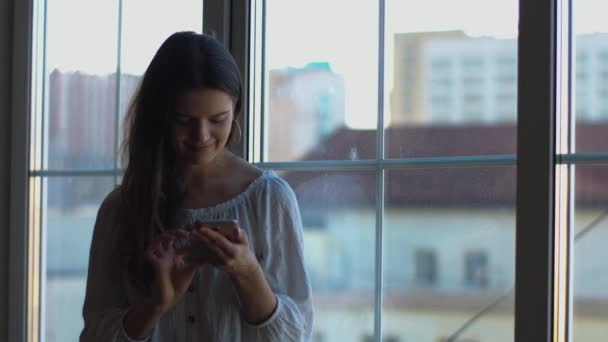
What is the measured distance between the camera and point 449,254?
1428mm

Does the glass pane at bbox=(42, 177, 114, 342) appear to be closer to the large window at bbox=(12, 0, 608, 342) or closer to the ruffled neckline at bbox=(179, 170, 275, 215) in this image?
the large window at bbox=(12, 0, 608, 342)

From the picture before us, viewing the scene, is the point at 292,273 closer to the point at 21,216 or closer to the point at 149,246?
the point at 149,246

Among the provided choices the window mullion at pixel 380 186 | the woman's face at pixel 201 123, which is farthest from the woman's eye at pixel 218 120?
the window mullion at pixel 380 186

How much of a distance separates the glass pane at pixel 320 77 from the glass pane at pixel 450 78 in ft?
0.16

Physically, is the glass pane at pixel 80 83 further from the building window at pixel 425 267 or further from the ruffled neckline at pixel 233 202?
the building window at pixel 425 267

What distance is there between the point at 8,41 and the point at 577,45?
1.39m

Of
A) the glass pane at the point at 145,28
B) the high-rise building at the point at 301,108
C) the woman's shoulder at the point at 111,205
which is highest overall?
the glass pane at the point at 145,28

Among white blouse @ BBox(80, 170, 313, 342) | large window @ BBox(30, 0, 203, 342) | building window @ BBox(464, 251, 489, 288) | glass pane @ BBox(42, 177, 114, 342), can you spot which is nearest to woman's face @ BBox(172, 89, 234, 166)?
white blouse @ BBox(80, 170, 313, 342)

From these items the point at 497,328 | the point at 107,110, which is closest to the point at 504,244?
the point at 497,328

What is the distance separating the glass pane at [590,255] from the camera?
1.27 metres

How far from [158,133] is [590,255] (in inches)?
26.8

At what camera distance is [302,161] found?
64.1 inches

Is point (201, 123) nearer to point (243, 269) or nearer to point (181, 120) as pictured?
point (181, 120)

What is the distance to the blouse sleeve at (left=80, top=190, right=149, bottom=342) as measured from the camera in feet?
4.19
